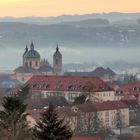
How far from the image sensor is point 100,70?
105312 millimetres

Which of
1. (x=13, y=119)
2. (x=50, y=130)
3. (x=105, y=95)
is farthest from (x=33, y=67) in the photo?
(x=13, y=119)

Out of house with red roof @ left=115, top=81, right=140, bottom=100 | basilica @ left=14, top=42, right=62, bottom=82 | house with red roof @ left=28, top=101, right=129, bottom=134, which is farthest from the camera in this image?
basilica @ left=14, top=42, right=62, bottom=82

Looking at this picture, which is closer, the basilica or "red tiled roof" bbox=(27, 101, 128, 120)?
"red tiled roof" bbox=(27, 101, 128, 120)

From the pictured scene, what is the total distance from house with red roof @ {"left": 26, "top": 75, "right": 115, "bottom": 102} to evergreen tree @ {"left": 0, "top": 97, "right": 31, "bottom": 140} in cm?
4378

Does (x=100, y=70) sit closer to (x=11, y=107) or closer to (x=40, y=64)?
(x=40, y=64)

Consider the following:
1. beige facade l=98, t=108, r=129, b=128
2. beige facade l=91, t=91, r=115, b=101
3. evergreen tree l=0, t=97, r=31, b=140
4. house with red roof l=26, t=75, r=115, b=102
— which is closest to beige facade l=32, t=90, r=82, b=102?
house with red roof l=26, t=75, r=115, b=102

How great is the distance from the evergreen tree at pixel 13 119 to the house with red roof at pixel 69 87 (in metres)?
43.8

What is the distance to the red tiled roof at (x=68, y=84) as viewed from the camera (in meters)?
61.8

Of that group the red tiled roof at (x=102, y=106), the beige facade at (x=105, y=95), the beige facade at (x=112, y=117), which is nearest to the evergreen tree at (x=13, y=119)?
the red tiled roof at (x=102, y=106)

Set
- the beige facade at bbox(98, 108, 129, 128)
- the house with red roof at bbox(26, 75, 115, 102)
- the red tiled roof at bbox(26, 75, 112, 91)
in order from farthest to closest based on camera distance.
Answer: the red tiled roof at bbox(26, 75, 112, 91) → the house with red roof at bbox(26, 75, 115, 102) → the beige facade at bbox(98, 108, 129, 128)

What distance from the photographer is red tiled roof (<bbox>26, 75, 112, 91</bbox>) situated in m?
61.8

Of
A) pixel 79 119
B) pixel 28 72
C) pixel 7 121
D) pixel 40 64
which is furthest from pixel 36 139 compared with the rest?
pixel 40 64

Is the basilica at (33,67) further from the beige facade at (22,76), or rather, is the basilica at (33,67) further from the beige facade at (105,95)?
the beige facade at (105,95)

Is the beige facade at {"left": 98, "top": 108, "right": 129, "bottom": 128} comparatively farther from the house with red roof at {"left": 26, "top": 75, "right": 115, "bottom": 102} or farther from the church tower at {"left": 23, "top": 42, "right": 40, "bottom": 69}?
the church tower at {"left": 23, "top": 42, "right": 40, "bottom": 69}
